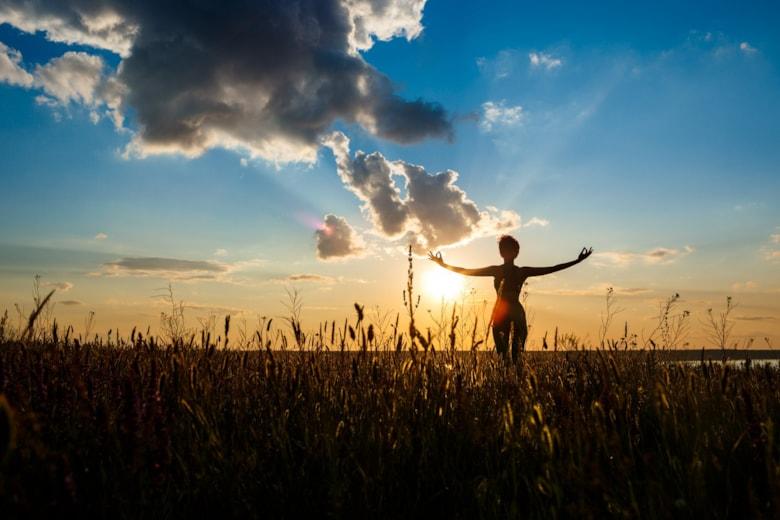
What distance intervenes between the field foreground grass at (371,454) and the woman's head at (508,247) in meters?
5.87

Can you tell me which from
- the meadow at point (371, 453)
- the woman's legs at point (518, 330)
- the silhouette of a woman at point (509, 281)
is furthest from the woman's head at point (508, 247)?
the meadow at point (371, 453)

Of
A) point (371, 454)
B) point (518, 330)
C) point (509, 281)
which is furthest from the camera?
point (509, 281)

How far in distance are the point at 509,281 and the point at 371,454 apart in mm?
7034

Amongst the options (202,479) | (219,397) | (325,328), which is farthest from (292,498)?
(325,328)

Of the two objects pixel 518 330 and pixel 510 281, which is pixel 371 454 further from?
pixel 510 281

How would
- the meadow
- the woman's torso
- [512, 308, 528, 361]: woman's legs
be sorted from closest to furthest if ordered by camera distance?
the meadow, [512, 308, 528, 361]: woman's legs, the woman's torso

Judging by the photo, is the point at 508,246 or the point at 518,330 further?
the point at 508,246

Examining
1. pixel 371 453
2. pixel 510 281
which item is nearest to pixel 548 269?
pixel 510 281

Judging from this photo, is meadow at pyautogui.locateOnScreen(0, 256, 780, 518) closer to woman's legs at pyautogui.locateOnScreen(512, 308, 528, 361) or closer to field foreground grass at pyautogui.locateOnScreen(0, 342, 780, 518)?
field foreground grass at pyautogui.locateOnScreen(0, 342, 780, 518)

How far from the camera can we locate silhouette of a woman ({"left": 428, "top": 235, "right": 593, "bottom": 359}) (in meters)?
8.76

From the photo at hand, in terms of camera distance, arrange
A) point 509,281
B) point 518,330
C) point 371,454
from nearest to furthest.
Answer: point 371,454 < point 518,330 < point 509,281

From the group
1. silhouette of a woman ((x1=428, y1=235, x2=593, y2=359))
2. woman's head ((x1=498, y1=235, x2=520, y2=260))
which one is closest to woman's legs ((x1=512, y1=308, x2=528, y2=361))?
silhouette of a woman ((x1=428, y1=235, x2=593, y2=359))

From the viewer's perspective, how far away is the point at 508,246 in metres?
9.48

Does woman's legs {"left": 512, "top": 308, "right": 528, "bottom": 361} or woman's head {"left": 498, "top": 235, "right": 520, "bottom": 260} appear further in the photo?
woman's head {"left": 498, "top": 235, "right": 520, "bottom": 260}
